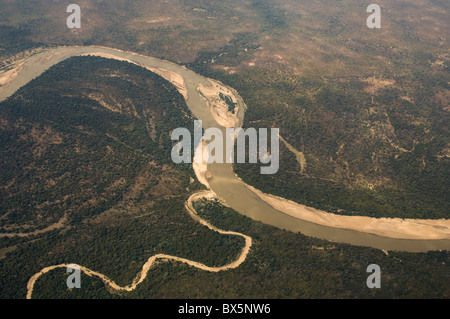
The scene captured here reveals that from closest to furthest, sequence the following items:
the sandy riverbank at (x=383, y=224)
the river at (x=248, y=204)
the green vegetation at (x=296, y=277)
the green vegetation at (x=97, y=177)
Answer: the green vegetation at (x=296, y=277), the green vegetation at (x=97, y=177), the river at (x=248, y=204), the sandy riverbank at (x=383, y=224)

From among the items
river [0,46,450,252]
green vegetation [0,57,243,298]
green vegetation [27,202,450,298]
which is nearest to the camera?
green vegetation [27,202,450,298]

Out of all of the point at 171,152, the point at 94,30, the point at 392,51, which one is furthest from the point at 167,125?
the point at 392,51

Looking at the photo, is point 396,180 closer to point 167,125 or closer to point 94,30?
point 167,125

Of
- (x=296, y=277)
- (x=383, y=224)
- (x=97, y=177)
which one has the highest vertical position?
(x=97, y=177)

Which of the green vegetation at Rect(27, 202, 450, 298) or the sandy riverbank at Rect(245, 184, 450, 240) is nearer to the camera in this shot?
the green vegetation at Rect(27, 202, 450, 298)

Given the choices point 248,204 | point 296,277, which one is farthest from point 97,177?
point 296,277

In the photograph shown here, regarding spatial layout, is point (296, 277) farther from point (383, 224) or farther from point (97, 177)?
point (97, 177)

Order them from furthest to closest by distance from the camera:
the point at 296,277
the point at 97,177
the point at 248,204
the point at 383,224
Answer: the point at 97,177
the point at 248,204
the point at 383,224
the point at 296,277

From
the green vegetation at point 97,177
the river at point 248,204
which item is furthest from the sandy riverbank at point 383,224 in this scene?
the green vegetation at point 97,177

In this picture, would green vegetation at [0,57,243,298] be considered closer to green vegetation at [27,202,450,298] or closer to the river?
green vegetation at [27,202,450,298]

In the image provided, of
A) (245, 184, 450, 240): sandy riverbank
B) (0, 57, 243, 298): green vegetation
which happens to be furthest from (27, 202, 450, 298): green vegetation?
(245, 184, 450, 240): sandy riverbank

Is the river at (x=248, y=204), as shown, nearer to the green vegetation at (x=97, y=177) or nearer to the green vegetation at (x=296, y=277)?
the green vegetation at (x=296, y=277)
